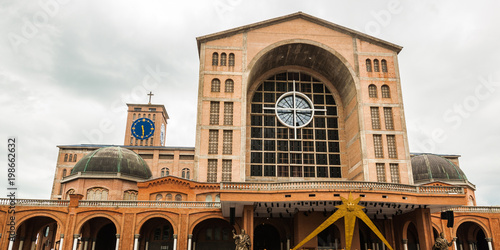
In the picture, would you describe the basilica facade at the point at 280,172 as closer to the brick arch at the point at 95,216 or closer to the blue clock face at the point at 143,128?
the brick arch at the point at 95,216

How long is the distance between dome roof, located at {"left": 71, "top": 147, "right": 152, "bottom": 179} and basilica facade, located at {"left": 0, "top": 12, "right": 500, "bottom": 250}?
0.13 m

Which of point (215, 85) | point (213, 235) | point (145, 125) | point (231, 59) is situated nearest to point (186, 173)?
point (215, 85)

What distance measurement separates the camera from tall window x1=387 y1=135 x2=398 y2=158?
1815 inches

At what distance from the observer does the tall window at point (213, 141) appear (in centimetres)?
4480

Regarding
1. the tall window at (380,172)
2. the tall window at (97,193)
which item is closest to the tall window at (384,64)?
the tall window at (380,172)

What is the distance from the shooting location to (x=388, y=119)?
47.5 metres

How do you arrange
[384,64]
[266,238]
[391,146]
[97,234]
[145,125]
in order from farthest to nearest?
[145,125] → [384,64] → [391,146] → [266,238] → [97,234]

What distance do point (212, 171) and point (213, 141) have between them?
342cm

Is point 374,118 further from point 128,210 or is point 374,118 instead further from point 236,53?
point 128,210

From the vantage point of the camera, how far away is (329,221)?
31.4 metres

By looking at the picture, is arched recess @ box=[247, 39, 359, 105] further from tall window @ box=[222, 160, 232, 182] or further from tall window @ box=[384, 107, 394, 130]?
tall window @ box=[222, 160, 232, 182]

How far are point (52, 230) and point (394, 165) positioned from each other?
1557 inches

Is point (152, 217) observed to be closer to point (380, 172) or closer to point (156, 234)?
point (156, 234)

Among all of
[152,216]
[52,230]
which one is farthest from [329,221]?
[52,230]
